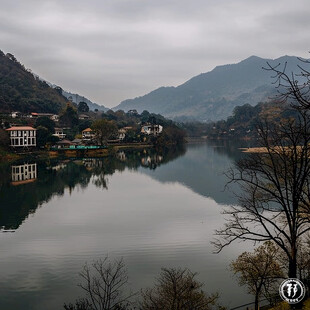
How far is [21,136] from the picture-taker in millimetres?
64562

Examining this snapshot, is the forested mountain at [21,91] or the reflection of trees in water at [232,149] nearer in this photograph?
the reflection of trees in water at [232,149]

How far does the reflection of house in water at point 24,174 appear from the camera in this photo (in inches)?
1531

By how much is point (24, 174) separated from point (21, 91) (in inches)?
2751

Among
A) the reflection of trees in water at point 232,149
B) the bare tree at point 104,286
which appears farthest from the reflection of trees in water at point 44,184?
the reflection of trees in water at point 232,149

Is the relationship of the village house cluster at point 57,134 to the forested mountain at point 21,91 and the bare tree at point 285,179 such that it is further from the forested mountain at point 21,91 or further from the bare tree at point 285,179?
the bare tree at point 285,179

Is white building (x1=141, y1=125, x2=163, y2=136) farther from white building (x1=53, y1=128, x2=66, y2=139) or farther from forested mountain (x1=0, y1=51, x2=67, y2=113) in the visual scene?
white building (x1=53, y1=128, x2=66, y2=139)

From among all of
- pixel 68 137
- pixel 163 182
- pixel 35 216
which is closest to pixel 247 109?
pixel 68 137

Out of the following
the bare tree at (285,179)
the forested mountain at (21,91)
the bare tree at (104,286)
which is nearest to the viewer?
the bare tree at (285,179)

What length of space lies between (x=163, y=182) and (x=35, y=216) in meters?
17.9

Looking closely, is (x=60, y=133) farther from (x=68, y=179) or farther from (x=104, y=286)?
(x=104, y=286)

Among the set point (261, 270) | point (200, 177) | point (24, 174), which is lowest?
point (200, 177)

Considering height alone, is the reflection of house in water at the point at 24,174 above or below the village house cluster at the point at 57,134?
below

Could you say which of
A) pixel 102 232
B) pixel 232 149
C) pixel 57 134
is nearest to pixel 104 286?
pixel 102 232

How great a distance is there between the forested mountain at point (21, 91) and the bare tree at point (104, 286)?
257 ft
